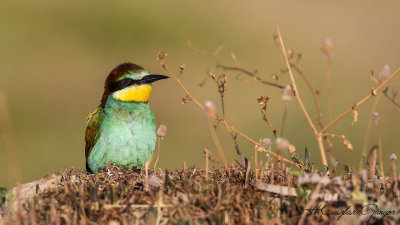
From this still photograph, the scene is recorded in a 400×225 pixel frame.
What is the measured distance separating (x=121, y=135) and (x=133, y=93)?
1.36ft

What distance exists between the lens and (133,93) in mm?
4793

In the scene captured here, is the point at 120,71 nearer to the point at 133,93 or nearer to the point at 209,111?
the point at 133,93

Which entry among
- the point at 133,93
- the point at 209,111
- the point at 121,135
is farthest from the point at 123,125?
the point at 209,111

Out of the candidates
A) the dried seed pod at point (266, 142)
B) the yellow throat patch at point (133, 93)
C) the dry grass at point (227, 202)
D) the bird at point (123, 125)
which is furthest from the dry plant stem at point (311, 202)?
the yellow throat patch at point (133, 93)

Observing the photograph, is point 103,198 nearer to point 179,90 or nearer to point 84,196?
point 84,196

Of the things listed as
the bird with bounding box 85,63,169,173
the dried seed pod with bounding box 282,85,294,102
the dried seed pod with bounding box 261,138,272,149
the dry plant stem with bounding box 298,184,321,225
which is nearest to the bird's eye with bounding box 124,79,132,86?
the bird with bounding box 85,63,169,173

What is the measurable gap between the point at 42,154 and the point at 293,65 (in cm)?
638

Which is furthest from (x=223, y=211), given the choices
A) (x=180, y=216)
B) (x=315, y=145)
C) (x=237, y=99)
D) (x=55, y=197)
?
(x=237, y=99)

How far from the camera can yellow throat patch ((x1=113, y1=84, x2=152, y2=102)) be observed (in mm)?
4777

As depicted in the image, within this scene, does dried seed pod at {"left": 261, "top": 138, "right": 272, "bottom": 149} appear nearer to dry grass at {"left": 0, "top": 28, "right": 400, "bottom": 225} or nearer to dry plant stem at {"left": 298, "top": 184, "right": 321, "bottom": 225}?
dry grass at {"left": 0, "top": 28, "right": 400, "bottom": 225}

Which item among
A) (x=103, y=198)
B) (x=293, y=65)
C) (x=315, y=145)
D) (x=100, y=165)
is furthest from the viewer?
(x=315, y=145)

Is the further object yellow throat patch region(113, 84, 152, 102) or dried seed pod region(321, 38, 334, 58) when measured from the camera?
yellow throat patch region(113, 84, 152, 102)

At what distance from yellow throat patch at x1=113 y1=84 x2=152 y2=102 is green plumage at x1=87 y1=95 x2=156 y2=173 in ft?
0.13

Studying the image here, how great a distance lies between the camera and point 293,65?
9.35 feet
